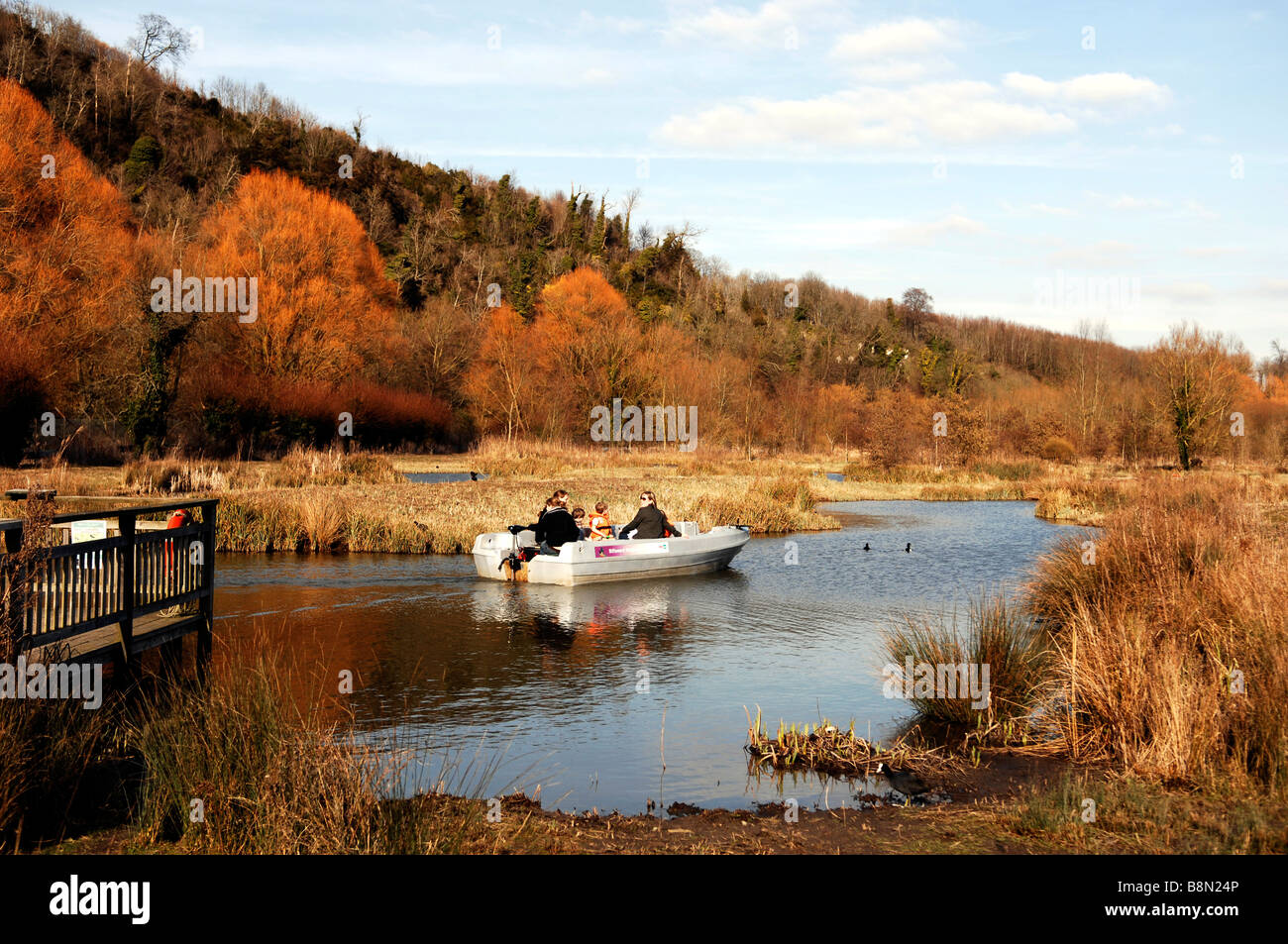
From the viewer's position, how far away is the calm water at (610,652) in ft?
27.6

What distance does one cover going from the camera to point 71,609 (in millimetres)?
8000

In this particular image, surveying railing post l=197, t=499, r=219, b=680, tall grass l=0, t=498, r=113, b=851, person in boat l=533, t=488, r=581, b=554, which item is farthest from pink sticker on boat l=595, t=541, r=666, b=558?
tall grass l=0, t=498, r=113, b=851

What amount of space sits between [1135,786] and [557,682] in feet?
20.5

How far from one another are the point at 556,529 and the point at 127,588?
9598 millimetres

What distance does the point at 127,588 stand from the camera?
29.6 feet

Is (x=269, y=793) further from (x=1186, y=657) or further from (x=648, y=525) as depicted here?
(x=648, y=525)

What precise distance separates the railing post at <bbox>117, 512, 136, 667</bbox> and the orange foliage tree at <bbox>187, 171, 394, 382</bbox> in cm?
3633

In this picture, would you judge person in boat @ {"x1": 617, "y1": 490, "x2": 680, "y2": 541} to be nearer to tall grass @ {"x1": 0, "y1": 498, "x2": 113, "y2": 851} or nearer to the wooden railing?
the wooden railing

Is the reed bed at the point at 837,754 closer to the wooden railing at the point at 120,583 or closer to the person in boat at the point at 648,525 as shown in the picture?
the wooden railing at the point at 120,583

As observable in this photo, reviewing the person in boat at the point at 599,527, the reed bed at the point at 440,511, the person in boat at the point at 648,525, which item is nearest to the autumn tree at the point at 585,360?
the reed bed at the point at 440,511

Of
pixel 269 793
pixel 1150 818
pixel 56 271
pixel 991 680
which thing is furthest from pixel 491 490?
pixel 1150 818

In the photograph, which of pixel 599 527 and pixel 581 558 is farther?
pixel 599 527
